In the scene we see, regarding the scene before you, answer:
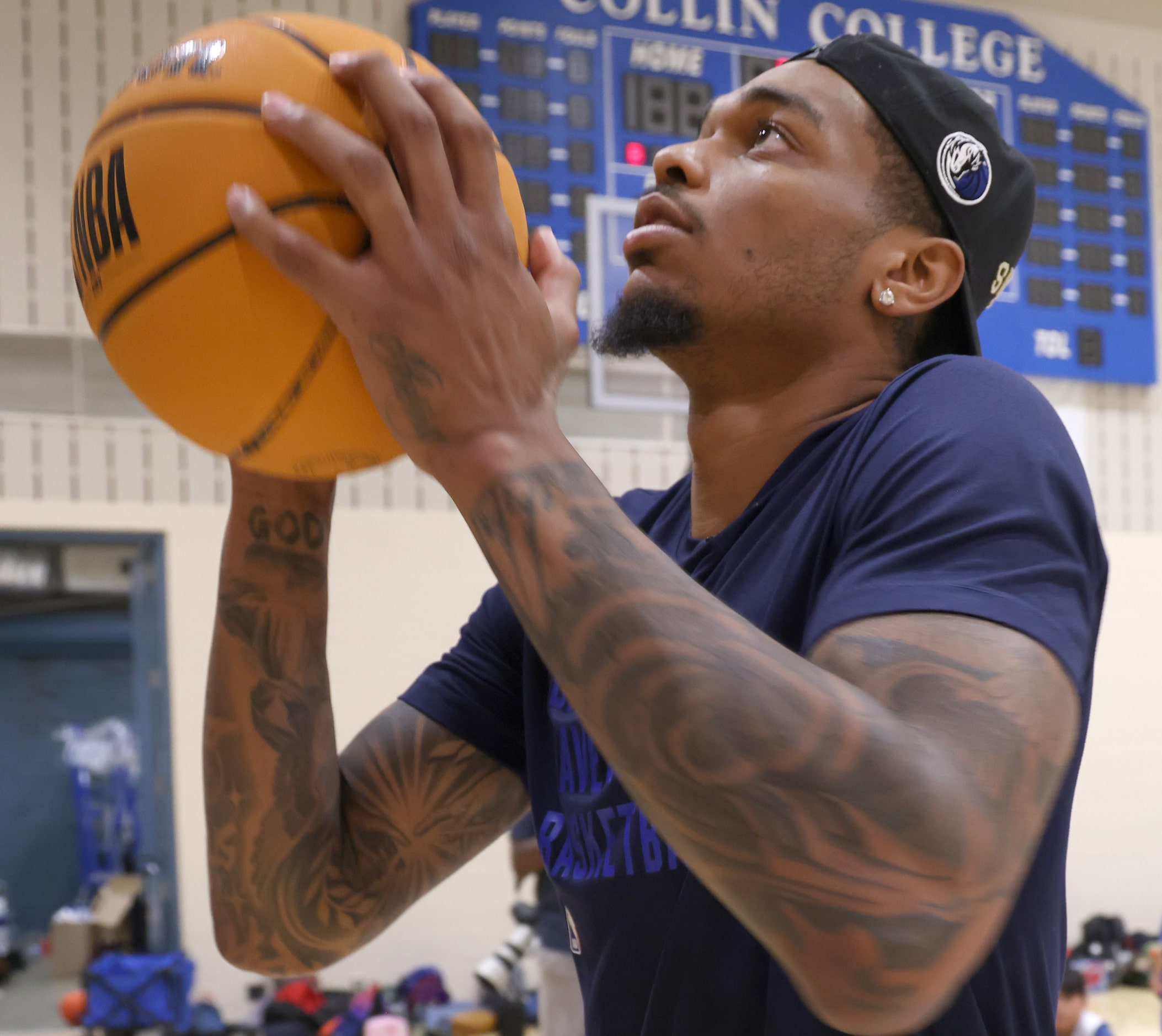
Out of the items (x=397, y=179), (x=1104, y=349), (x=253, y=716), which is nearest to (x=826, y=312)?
(x=397, y=179)

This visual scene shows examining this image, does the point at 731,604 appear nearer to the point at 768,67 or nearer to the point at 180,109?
the point at 180,109

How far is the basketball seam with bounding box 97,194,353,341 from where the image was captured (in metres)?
0.79

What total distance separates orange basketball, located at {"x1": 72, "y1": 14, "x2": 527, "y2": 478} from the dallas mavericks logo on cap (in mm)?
446

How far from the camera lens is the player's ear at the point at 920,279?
44.4 inches

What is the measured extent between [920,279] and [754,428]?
0.72 feet

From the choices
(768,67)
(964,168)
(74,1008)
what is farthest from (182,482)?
(964,168)

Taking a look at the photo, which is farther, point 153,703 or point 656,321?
point 153,703

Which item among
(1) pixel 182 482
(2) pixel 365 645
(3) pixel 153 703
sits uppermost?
(1) pixel 182 482

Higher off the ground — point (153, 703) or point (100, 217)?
point (100, 217)

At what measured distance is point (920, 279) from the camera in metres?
1.15

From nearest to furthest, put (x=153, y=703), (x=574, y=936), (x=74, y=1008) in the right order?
1. (x=574, y=936)
2. (x=74, y=1008)
3. (x=153, y=703)

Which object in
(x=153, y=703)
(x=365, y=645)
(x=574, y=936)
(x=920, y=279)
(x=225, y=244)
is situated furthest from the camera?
(x=365, y=645)

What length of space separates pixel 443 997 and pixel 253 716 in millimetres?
3871

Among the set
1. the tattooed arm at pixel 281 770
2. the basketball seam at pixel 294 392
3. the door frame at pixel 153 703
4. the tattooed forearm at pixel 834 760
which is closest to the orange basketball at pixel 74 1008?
the door frame at pixel 153 703
